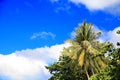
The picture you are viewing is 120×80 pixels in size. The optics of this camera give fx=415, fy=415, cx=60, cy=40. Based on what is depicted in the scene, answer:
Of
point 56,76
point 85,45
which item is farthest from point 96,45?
point 56,76

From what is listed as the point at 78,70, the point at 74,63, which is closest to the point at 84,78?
the point at 78,70

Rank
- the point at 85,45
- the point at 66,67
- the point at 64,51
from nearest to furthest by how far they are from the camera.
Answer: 1. the point at 85,45
2. the point at 64,51
3. the point at 66,67

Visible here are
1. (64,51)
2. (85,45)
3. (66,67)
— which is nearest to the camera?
(85,45)

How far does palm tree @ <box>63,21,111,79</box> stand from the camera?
55156 mm

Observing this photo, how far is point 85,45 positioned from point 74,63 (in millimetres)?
3243

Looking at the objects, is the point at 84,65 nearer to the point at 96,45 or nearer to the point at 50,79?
the point at 96,45

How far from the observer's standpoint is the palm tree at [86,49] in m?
55.2

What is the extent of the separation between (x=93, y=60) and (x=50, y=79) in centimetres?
1316

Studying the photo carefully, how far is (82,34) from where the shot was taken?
185 ft

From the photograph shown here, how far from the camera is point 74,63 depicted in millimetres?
56781

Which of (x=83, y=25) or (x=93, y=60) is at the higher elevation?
(x=83, y=25)

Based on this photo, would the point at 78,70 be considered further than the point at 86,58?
Yes

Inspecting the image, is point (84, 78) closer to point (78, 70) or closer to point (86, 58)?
point (78, 70)

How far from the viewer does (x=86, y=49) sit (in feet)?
182
